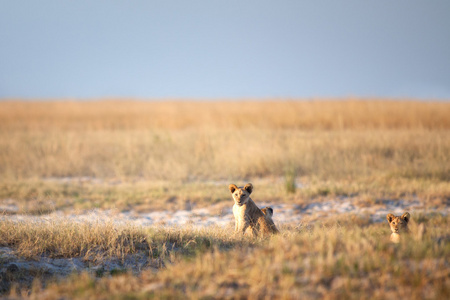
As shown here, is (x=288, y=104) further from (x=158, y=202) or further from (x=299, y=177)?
(x=158, y=202)

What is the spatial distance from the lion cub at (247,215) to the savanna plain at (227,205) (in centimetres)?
31

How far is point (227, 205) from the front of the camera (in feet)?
35.7

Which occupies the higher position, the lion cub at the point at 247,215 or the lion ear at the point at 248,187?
the lion ear at the point at 248,187

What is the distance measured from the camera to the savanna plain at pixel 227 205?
14.2ft

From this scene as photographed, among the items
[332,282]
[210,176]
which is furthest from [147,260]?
[210,176]

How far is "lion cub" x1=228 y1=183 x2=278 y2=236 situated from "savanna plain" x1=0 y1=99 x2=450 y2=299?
0.31 m

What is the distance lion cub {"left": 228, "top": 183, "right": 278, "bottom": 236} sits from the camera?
671 cm

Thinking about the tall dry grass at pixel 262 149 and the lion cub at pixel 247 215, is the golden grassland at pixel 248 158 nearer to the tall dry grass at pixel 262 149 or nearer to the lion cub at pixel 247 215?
the tall dry grass at pixel 262 149

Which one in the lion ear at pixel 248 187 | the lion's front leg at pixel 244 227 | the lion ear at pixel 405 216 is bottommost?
the lion's front leg at pixel 244 227

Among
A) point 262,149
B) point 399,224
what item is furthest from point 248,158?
point 399,224

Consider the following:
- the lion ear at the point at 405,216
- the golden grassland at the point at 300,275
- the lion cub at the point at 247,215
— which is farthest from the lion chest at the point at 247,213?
the lion ear at the point at 405,216

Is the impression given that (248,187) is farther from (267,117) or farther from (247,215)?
(267,117)

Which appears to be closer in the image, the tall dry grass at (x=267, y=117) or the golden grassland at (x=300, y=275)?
the golden grassland at (x=300, y=275)

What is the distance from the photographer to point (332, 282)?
164 inches
